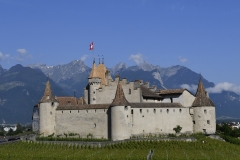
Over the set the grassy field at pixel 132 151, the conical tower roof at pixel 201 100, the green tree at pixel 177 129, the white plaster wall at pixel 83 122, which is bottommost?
the grassy field at pixel 132 151

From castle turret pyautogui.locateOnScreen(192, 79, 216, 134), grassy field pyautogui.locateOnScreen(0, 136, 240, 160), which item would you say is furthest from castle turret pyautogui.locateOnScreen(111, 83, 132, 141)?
castle turret pyautogui.locateOnScreen(192, 79, 216, 134)

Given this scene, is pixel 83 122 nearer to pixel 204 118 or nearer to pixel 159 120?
pixel 159 120

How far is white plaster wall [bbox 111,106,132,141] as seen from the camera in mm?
70938

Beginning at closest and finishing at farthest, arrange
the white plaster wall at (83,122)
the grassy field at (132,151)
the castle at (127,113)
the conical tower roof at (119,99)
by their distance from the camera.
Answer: the grassy field at (132,151), the conical tower roof at (119,99), the castle at (127,113), the white plaster wall at (83,122)

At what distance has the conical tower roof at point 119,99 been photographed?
7156 cm

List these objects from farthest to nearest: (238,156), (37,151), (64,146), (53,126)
Result: (53,126)
(64,146)
(37,151)
(238,156)

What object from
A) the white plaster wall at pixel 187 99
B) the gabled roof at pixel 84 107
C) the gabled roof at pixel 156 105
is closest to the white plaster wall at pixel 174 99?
the white plaster wall at pixel 187 99

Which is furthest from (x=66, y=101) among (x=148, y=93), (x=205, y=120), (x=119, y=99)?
(x=205, y=120)

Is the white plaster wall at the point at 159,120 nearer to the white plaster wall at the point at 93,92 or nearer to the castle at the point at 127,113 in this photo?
the castle at the point at 127,113

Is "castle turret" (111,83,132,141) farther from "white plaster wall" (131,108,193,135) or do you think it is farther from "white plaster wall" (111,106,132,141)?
"white plaster wall" (131,108,193,135)

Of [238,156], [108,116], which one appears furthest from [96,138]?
[238,156]

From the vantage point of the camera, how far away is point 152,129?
73.8 metres

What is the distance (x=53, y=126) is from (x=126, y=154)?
1844 cm

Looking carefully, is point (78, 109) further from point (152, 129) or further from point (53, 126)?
point (152, 129)
